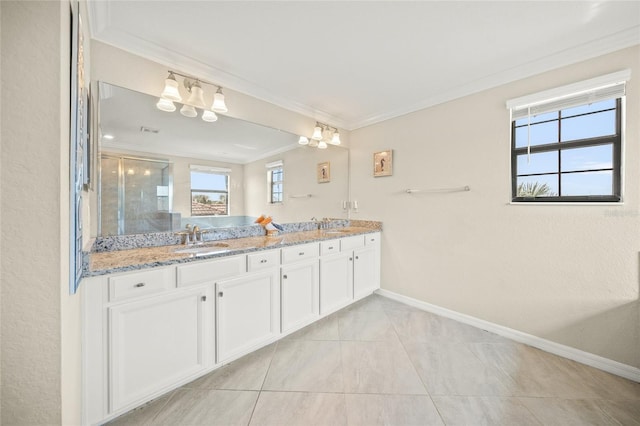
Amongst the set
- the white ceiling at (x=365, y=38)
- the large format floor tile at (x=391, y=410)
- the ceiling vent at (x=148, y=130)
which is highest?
the white ceiling at (x=365, y=38)

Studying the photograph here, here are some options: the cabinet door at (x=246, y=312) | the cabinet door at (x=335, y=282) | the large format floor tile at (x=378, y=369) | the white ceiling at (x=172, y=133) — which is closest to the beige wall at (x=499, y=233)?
the cabinet door at (x=335, y=282)

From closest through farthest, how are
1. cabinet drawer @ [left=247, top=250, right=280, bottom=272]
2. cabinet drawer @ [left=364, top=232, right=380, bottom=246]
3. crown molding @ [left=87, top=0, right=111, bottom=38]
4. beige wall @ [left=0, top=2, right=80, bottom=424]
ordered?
beige wall @ [left=0, top=2, right=80, bottom=424], crown molding @ [left=87, top=0, right=111, bottom=38], cabinet drawer @ [left=247, top=250, right=280, bottom=272], cabinet drawer @ [left=364, top=232, right=380, bottom=246]

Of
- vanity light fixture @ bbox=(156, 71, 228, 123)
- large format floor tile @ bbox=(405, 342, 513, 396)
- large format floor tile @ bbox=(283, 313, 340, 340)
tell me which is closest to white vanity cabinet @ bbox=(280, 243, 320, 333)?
large format floor tile @ bbox=(283, 313, 340, 340)

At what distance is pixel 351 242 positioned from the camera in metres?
2.72

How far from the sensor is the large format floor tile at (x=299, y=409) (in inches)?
53.1

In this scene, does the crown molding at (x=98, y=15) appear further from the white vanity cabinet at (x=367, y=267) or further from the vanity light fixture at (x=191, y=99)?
the white vanity cabinet at (x=367, y=267)

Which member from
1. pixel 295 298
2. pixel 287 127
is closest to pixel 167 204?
pixel 295 298

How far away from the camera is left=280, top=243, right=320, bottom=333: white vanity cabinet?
2.05 meters

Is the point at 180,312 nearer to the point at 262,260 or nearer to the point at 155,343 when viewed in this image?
the point at 155,343

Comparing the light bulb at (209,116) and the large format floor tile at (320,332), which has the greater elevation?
the light bulb at (209,116)

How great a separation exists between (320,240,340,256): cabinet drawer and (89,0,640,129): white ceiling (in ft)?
5.17

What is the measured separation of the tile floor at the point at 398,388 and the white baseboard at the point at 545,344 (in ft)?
0.21

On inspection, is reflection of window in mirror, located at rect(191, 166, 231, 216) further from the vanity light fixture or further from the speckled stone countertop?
the vanity light fixture

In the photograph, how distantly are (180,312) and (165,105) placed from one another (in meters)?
1.53
